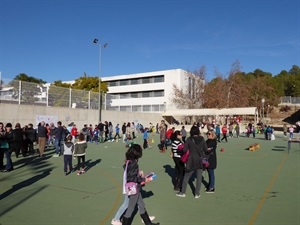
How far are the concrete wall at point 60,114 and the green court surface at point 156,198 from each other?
11.3m

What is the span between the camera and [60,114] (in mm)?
25203

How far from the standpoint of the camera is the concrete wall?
67.6 feet

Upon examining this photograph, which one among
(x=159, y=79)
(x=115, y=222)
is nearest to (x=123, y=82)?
(x=159, y=79)

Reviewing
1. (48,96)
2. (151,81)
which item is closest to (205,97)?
(151,81)

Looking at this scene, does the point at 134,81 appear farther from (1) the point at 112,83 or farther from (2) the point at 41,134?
(2) the point at 41,134

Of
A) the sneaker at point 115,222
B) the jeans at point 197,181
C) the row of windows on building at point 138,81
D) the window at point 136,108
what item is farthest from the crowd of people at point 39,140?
the row of windows on building at point 138,81

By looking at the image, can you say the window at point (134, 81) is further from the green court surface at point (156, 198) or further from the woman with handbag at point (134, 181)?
the woman with handbag at point (134, 181)

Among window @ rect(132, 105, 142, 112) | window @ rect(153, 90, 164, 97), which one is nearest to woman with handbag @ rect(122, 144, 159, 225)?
window @ rect(132, 105, 142, 112)

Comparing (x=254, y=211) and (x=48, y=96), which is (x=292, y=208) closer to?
(x=254, y=211)

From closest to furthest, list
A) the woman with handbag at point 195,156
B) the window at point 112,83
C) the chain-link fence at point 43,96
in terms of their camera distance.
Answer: the woman with handbag at point 195,156, the chain-link fence at point 43,96, the window at point 112,83

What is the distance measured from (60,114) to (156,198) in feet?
66.9

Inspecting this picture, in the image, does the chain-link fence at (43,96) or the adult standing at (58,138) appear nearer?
the adult standing at (58,138)

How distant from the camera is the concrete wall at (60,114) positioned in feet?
67.6

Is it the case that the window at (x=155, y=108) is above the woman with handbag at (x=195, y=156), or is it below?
above
